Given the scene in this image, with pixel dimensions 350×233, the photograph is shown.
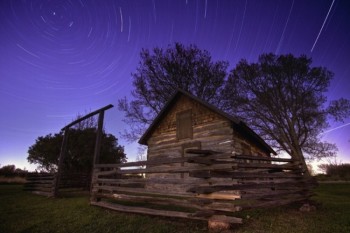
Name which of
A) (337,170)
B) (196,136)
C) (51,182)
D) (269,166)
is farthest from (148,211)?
(337,170)

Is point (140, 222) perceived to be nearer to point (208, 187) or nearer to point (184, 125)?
point (208, 187)

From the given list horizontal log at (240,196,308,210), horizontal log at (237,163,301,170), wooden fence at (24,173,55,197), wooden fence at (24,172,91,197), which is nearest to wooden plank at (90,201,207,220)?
horizontal log at (240,196,308,210)

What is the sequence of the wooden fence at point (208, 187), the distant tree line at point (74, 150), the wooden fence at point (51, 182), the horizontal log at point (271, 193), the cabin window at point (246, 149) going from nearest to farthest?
the wooden fence at point (208, 187) < the horizontal log at point (271, 193) < the wooden fence at point (51, 182) < the cabin window at point (246, 149) < the distant tree line at point (74, 150)

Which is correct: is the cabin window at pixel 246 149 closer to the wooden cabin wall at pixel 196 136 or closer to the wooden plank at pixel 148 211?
the wooden cabin wall at pixel 196 136

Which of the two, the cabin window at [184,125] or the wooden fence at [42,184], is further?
the cabin window at [184,125]

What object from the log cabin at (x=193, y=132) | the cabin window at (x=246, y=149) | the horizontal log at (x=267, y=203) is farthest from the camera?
the cabin window at (x=246, y=149)

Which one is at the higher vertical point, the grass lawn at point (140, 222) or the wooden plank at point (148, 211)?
the wooden plank at point (148, 211)

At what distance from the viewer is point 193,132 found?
14570 millimetres

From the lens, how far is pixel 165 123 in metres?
16.5

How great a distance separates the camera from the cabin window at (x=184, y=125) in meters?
14.8

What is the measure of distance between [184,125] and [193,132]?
917 mm

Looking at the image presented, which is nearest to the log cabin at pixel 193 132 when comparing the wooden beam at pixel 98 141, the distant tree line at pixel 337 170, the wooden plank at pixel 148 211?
the wooden beam at pixel 98 141

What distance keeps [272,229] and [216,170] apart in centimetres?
192

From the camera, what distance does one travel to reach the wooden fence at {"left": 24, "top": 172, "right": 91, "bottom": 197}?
40.3ft
